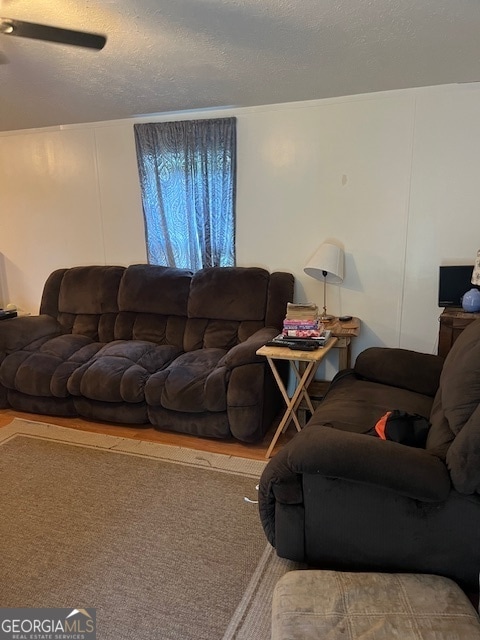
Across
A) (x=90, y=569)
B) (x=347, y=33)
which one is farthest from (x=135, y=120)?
(x=90, y=569)

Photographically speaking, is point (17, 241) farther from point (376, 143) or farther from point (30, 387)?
point (376, 143)

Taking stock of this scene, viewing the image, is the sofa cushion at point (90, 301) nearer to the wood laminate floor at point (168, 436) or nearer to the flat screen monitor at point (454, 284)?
the wood laminate floor at point (168, 436)

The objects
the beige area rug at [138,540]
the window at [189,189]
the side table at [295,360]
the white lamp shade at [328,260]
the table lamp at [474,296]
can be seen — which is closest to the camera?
the beige area rug at [138,540]

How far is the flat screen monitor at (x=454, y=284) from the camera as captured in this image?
2.85m

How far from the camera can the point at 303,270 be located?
3375 mm

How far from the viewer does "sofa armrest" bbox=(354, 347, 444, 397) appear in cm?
249

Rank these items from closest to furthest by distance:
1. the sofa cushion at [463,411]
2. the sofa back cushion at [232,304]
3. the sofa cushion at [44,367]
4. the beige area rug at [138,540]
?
1. the sofa cushion at [463,411]
2. the beige area rug at [138,540]
3. the sofa cushion at [44,367]
4. the sofa back cushion at [232,304]

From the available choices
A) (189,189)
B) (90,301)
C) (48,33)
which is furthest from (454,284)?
(90,301)

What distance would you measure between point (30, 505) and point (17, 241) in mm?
2867

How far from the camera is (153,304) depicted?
355 centimetres

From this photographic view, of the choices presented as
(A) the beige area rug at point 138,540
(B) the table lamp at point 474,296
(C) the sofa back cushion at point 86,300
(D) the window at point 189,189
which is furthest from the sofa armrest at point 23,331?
(B) the table lamp at point 474,296

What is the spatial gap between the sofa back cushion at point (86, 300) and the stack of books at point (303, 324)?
163 centimetres

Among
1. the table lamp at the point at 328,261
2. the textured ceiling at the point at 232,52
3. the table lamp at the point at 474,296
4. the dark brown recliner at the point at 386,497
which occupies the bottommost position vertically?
the dark brown recliner at the point at 386,497

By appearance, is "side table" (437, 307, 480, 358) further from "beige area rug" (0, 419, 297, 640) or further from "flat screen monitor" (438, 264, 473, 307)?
"beige area rug" (0, 419, 297, 640)
